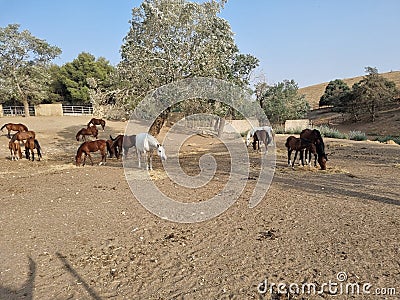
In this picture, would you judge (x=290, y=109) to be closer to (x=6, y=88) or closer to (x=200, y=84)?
(x=200, y=84)

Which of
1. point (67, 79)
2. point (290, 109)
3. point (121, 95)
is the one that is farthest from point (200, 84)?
point (67, 79)

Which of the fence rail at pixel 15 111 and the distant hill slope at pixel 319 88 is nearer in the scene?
the fence rail at pixel 15 111

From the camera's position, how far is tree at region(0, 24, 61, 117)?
37.5 metres

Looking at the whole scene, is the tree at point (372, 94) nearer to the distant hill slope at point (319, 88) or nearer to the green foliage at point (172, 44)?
the distant hill slope at point (319, 88)

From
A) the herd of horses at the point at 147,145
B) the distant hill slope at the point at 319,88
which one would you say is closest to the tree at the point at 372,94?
the distant hill slope at the point at 319,88

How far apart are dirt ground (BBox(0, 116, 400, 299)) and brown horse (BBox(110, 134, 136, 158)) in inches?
175

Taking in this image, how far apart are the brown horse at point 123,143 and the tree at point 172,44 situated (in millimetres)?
2304

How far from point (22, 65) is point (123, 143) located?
33660 millimetres

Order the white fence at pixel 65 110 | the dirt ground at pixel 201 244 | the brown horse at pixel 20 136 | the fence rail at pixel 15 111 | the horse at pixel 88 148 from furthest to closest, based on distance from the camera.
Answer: the white fence at pixel 65 110 < the fence rail at pixel 15 111 < the brown horse at pixel 20 136 < the horse at pixel 88 148 < the dirt ground at pixel 201 244

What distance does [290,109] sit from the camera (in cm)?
4100

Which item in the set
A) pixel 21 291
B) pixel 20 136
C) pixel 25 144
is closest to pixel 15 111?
pixel 20 136

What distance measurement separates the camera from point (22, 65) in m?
39.4

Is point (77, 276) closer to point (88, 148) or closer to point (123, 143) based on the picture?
point (88, 148)

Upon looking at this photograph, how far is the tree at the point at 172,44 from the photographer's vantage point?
14.1 meters
